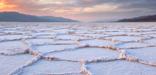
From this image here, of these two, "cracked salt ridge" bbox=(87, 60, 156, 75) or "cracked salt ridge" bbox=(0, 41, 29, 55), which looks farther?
"cracked salt ridge" bbox=(0, 41, 29, 55)

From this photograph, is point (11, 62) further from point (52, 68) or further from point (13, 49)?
point (13, 49)

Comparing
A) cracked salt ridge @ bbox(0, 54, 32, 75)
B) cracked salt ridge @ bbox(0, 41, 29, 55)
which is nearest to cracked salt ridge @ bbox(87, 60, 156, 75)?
cracked salt ridge @ bbox(0, 54, 32, 75)

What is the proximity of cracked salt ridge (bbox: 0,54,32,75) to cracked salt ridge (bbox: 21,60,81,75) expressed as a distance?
8 cm

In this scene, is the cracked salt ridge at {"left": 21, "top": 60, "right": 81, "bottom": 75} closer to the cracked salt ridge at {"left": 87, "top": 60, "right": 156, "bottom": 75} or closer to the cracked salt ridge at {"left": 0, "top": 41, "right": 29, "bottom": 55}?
the cracked salt ridge at {"left": 87, "top": 60, "right": 156, "bottom": 75}

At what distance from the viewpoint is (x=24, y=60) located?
179 cm

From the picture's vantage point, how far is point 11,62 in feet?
5.63

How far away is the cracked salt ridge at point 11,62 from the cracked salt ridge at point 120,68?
1.26 ft

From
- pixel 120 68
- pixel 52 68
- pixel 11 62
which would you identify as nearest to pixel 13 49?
pixel 11 62

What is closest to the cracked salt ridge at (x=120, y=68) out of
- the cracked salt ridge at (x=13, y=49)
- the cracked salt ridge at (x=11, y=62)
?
the cracked salt ridge at (x=11, y=62)

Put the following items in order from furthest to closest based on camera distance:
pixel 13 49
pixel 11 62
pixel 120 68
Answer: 1. pixel 13 49
2. pixel 11 62
3. pixel 120 68

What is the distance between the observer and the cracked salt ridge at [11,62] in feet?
4.93

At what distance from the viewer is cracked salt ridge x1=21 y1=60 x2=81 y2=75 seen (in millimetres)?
1454

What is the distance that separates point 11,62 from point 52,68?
297 mm

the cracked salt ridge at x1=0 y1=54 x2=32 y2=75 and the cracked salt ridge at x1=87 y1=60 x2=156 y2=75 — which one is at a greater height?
the cracked salt ridge at x1=0 y1=54 x2=32 y2=75
